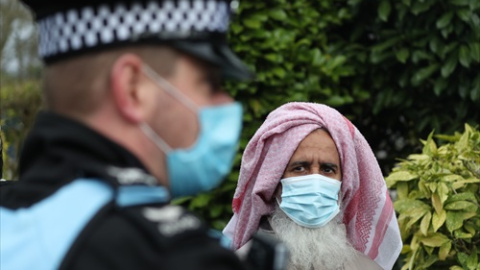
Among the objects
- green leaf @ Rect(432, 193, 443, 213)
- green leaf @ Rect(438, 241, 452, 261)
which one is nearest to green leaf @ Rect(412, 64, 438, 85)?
green leaf @ Rect(432, 193, 443, 213)

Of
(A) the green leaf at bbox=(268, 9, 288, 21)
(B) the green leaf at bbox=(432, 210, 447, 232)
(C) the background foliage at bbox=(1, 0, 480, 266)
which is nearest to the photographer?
(B) the green leaf at bbox=(432, 210, 447, 232)

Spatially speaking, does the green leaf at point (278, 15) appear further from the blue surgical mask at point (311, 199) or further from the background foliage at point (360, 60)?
the blue surgical mask at point (311, 199)

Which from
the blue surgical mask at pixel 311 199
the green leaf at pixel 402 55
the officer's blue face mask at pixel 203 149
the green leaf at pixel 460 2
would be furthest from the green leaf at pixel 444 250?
the officer's blue face mask at pixel 203 149

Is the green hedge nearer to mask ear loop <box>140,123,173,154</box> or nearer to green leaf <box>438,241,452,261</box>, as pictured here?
green leaf <box>438,241,452,261</box>

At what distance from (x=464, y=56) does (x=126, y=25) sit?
440 cm

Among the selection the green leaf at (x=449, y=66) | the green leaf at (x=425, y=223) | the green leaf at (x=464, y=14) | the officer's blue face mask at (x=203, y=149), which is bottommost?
the green leaf at (x=425, y=223)

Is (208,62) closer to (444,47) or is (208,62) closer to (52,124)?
(52,124)

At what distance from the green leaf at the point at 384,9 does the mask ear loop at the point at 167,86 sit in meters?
4.38

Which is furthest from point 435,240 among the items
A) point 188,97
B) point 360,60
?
point 188,97

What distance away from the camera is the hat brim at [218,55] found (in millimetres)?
1725

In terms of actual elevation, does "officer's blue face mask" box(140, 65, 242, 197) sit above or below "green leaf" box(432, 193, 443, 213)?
above

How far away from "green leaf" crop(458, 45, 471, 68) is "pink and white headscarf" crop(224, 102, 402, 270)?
1671 mm

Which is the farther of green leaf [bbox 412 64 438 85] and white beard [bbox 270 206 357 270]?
green leaf [bbox 412 64 438 85]

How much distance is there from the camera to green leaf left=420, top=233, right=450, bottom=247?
4.69 meters
